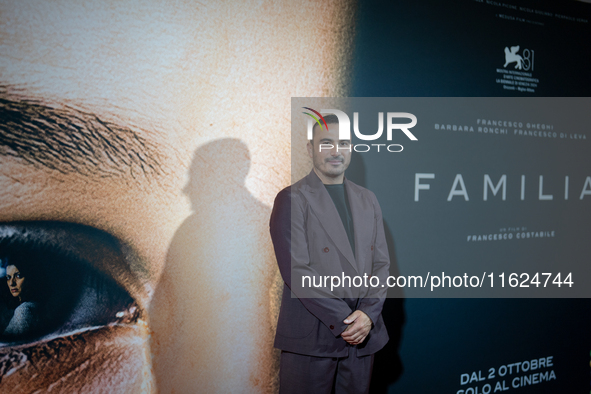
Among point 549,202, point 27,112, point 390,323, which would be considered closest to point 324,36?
point 27,112

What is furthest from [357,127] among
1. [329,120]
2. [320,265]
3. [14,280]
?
[14,280]

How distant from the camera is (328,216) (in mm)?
1652

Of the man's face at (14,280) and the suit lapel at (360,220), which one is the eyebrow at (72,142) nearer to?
the man's face at (14,280)

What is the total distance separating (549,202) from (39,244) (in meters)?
3.01

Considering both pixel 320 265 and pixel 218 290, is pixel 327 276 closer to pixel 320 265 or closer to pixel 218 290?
pixel 320 265

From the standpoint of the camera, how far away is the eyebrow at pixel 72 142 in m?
1.46

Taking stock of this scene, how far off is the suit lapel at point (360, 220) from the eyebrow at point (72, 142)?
92 cm

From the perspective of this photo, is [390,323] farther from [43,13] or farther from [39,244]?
[43,13]

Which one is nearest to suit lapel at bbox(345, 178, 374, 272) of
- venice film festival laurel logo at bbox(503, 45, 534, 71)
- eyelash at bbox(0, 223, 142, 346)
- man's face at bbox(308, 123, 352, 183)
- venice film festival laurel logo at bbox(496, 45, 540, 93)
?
man's face at bbox(308, 123, 352, 183)

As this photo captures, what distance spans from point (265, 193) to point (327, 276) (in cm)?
51

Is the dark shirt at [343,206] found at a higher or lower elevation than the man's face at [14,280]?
higher

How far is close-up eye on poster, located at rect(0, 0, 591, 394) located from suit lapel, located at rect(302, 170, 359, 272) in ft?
0.03

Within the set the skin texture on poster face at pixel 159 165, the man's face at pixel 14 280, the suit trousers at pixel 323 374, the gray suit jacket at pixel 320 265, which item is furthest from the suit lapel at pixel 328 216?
the man's face at pixel 14 280

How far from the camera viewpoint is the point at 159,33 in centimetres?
159
